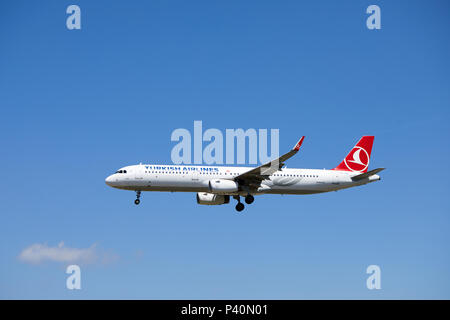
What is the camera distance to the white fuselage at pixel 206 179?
56.3 meters

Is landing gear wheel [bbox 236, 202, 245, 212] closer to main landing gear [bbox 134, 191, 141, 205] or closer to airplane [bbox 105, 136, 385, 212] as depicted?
airplane [bbox 105, 136, 385, 212]

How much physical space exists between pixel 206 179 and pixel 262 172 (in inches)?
207

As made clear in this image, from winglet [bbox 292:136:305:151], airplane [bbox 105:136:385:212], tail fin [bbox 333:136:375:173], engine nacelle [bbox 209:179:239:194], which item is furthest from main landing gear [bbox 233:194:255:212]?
tail fin [bbox 333:136:375:173]

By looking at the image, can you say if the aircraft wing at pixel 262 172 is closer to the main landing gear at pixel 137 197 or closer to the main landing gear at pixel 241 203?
the main landing gear at pixel 241 203

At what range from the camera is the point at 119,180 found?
2218 inches

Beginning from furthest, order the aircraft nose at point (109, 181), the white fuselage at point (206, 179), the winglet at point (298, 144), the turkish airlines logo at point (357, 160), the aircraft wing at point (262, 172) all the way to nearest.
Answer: the turkish airlines logo at point (357, 160), the aircraft nose at point (109, 181), the white fuselage at point (206, 179), the aircraft wing at point (262, 172), the winglet at point (298, 144)

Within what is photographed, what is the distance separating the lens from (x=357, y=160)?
67062mm

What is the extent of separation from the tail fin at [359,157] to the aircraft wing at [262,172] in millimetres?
10979

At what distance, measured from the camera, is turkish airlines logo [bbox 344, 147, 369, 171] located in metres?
66.4

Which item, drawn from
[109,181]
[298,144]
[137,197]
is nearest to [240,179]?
[298,144]

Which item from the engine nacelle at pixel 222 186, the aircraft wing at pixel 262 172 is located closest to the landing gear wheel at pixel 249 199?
the aircraft wing at pixel 262 172
